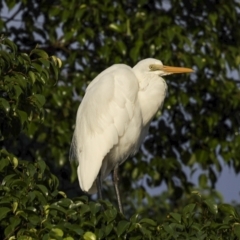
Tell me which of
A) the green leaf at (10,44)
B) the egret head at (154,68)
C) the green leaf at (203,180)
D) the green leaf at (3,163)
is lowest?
the green leaf at (203,180)

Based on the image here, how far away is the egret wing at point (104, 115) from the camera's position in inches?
171

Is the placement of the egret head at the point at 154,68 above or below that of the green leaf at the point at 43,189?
below

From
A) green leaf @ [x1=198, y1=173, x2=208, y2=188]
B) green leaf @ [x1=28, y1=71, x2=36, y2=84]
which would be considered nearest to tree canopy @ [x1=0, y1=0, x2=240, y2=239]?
green leaf @ [x1=198, y1=173, x2=208, y2=188]

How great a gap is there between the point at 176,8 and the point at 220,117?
2.03ft

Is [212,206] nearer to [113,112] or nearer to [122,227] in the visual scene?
[122,227]

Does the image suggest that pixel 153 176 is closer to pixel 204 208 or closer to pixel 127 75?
pixel 127 75

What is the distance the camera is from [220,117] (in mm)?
5645

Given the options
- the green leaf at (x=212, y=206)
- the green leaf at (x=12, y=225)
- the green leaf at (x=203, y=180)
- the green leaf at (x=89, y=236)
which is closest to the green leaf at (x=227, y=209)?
the green leaf at (x=212, y=206)

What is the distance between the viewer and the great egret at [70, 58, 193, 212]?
4.35m

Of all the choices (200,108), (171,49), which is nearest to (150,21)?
→ (171,49)

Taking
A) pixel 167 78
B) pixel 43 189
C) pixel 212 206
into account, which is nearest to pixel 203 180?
pixel 167 78

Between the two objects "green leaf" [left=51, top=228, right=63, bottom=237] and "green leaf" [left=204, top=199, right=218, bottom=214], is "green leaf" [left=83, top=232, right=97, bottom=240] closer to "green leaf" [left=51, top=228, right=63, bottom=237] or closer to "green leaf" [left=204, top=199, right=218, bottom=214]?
"green leaf" [left=51, top=228, right=63, bottom=237]

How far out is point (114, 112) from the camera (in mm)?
4379

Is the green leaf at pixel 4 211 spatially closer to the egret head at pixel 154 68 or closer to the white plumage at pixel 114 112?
the white plumage at pixel 114 112
